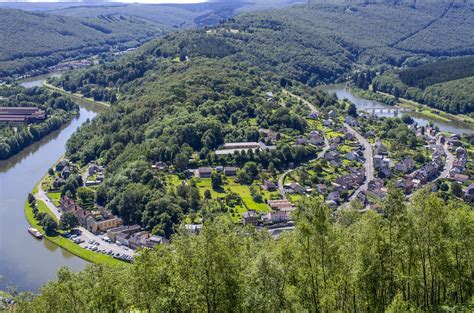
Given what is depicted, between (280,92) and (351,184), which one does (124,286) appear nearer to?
(351,184)

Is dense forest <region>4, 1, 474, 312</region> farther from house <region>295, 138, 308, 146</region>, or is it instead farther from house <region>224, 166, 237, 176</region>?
house <region>295, 138, 308, 146</region>

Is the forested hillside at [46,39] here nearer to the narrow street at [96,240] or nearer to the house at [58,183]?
the house at [58,183]

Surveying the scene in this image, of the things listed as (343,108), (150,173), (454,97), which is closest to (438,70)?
(454,97)

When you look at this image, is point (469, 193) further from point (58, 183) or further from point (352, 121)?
point (58, 183)

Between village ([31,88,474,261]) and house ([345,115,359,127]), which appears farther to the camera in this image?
house ([345,115,359,127])

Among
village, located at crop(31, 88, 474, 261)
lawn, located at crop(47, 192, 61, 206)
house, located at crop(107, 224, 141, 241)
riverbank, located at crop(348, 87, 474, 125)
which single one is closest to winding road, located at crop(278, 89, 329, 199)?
village, located at crop(31, 88, 474, 261)

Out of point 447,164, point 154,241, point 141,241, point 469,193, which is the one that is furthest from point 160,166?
point 447,164
